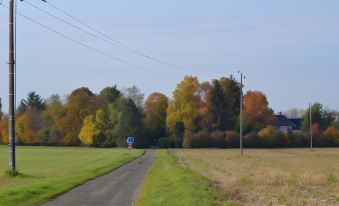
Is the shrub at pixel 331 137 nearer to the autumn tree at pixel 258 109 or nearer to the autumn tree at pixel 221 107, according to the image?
the autumn tree at pixel 258 109

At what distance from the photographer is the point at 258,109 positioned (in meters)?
141

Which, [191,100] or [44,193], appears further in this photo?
[191,100]

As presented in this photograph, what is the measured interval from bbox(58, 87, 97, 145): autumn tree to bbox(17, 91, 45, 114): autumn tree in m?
19.4

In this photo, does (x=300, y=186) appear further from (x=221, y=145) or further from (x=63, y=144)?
(x=63, y=144)

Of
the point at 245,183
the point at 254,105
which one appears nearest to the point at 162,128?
the point at 254,105

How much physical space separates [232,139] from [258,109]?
16126 millimetres

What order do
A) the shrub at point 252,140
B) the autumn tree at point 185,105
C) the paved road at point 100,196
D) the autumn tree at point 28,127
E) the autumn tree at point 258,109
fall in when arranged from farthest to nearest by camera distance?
1. the autumn tree at point 28,127
2. the autumn tree at point 258,109
3. the autumn tree at point 185,105
4. the shrub at point 252,140
5. the paved road at point 100,196

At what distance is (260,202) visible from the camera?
1731 cm

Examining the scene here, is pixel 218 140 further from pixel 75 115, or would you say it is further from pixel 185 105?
pixel 75 115

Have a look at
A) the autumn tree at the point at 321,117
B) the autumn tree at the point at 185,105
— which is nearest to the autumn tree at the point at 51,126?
the autumn tree at the point at 185,105

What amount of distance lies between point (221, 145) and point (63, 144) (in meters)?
41.0

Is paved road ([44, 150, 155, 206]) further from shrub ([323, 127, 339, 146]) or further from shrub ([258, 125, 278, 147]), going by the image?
shrub ([323, 127, 339, 146])

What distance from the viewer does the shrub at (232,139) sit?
128m

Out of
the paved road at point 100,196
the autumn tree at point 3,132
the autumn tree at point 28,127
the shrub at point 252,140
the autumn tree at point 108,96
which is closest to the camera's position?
the paved road at point 100,196
